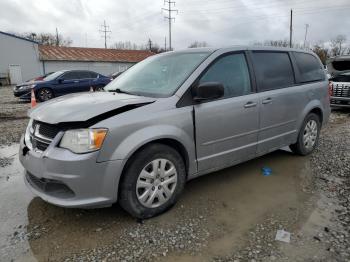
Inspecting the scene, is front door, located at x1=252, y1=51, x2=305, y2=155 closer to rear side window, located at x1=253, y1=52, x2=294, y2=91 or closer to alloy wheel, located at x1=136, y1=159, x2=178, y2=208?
rear side window, located at x1=253, y1=52, x2=294, y2=91

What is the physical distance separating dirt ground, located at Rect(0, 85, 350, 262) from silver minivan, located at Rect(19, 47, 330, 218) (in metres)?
0.34

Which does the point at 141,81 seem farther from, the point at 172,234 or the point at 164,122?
the point at 172,234

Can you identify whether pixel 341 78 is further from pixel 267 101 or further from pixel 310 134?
pixel 267 101

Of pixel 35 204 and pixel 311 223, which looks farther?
pixel 35 204

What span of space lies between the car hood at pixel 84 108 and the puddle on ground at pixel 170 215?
1.08 meters

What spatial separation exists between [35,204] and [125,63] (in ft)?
116

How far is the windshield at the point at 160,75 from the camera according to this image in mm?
3492

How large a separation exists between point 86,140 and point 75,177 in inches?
13.3

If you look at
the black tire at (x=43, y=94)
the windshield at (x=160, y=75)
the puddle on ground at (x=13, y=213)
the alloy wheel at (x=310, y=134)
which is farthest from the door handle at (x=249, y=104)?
the black tire at (x=43, y=94)

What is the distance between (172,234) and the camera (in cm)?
296

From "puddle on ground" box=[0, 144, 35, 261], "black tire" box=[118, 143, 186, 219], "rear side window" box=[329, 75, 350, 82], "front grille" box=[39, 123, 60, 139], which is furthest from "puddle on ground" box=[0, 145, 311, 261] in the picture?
"rear side window" box=[329, 75, 350, 82]

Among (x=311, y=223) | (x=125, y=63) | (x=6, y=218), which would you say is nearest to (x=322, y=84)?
(x=311, y=223)

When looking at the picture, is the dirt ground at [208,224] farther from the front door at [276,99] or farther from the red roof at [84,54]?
the red roof at [84,54]

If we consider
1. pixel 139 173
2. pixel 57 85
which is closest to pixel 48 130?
pixel 139 173
